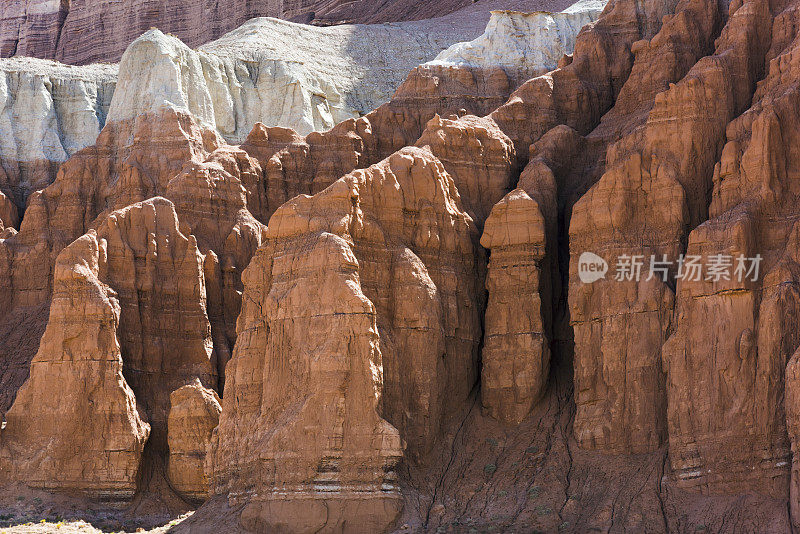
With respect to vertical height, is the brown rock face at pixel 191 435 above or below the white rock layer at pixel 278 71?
below

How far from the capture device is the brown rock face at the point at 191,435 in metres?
71.4

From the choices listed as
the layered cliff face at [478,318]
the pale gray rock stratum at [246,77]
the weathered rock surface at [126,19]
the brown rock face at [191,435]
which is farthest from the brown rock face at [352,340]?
the weathered rock surface at [126,19]

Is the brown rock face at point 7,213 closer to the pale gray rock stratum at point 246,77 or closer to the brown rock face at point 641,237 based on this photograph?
the pale gray rock stratum at point 246,77

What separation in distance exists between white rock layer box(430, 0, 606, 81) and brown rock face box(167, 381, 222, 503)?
24.0m

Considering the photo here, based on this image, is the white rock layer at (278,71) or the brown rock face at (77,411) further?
the white rock layer at (278,71)

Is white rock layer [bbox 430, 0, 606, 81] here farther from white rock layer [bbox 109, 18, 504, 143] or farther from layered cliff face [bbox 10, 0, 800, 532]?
layered cliff face [bbox 10, 0, 800, 532]

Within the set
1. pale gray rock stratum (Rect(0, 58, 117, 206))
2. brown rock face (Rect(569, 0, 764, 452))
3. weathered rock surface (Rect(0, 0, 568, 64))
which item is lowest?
brown rock face (Rect(569, 0, 764, 452))

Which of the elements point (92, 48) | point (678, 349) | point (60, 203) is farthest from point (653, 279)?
point (92, 48)

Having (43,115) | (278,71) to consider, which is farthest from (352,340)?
(43,115)

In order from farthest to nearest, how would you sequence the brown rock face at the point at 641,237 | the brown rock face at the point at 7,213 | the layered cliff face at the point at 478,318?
the brown rock face at the point at 7,213
the brown rock face at the point at 641,237
the layered cliff face at the point at 478,318

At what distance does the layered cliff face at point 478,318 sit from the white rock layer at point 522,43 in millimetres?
11498

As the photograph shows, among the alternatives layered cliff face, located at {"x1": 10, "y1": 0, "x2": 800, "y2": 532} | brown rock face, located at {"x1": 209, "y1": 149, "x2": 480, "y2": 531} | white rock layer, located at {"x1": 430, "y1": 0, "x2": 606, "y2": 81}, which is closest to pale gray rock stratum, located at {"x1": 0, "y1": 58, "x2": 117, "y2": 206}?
layered cliff face, located at {"x1": 10, "y1": 0, "x2": 800, "y2": 532}

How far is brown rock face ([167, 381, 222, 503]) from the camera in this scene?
71375mm

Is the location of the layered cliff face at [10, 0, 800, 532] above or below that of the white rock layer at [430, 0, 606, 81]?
below
